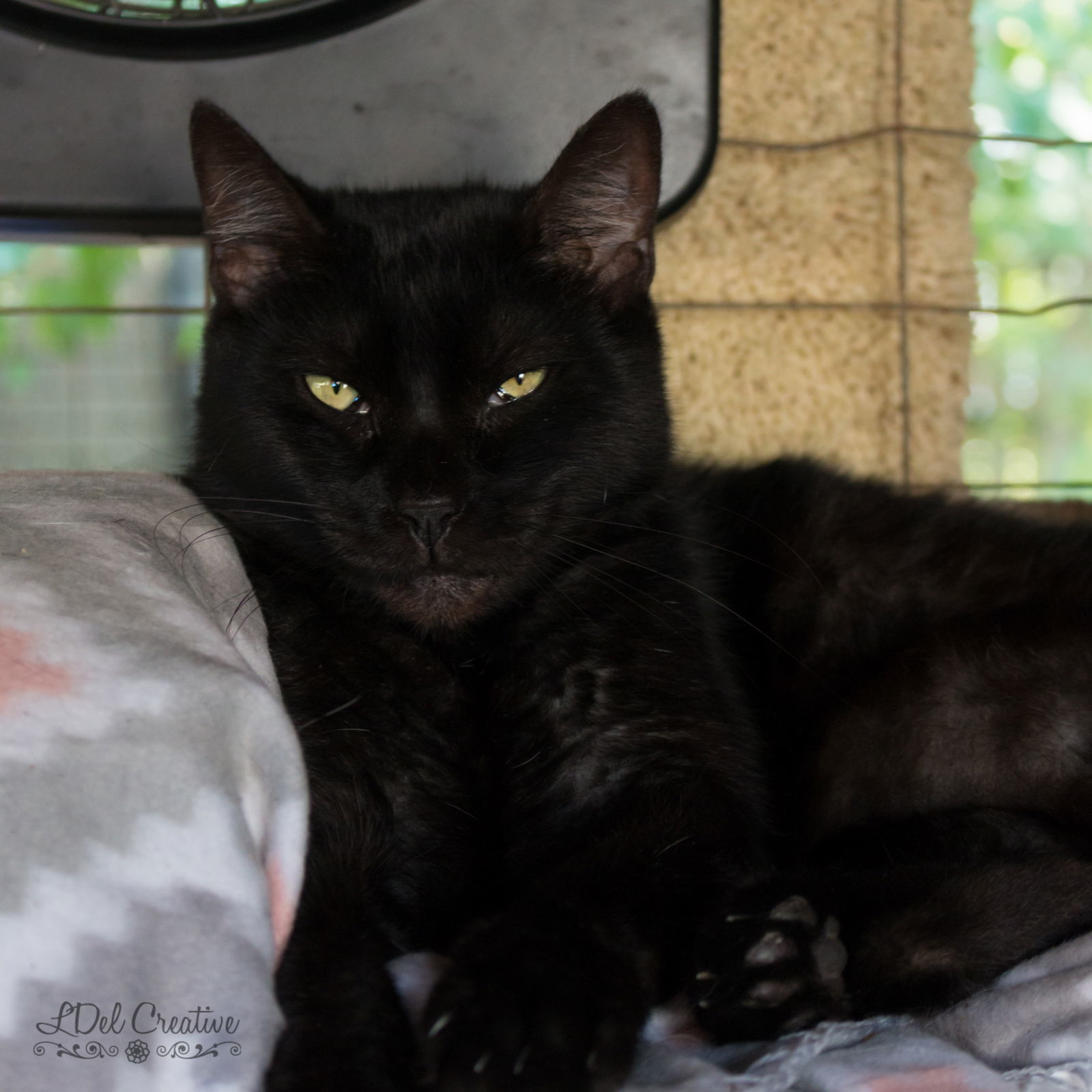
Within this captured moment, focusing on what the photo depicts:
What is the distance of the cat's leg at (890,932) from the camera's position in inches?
35.9

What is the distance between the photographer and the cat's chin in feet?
3.60

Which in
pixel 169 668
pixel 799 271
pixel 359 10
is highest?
pixel 359 10

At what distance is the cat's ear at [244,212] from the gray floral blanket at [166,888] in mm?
376

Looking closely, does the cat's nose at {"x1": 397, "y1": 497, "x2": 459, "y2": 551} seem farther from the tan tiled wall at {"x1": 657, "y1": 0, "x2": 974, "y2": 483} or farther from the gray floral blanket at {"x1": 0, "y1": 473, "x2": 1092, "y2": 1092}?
the tan tiled wall at {"x1": 657, "y1": 0, "x2": 974, "y2": 483}

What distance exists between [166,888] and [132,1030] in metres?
0.08

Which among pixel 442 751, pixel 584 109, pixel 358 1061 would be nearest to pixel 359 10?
pixel 584 109

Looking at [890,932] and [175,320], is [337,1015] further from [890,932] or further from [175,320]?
[175,320]

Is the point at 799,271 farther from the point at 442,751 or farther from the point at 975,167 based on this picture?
the point at 442,751

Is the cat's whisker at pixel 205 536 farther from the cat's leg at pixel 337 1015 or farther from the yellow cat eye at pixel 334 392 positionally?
the cat's leg at pixel 337 1015

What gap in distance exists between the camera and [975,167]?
224cm

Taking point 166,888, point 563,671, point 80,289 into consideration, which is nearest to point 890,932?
point 563,671

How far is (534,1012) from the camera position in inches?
31.3

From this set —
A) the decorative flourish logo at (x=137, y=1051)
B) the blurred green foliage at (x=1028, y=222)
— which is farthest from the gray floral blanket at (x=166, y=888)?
the blurred green foliage at (x=1028, y=222)

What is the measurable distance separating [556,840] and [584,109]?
4.54 ft
